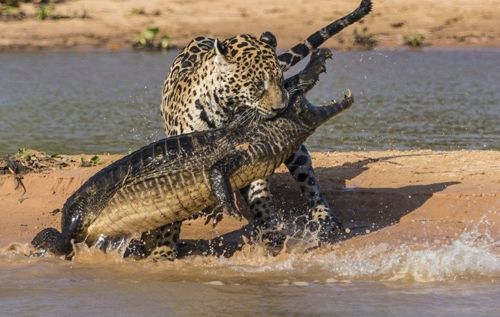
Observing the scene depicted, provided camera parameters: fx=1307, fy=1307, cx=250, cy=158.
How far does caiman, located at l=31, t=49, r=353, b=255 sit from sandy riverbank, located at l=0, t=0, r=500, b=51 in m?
15.2

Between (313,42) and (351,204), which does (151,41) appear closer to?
(313,42)

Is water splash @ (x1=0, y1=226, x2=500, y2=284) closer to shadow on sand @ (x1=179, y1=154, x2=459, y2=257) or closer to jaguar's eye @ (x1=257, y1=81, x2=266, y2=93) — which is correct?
shadow on sand @ (x1=179, y1=154, x2=459, y2=257)

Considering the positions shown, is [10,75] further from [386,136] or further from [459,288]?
[459,288]

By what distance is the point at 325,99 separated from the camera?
17.8 metres

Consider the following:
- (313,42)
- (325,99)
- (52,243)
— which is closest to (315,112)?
(313,42)

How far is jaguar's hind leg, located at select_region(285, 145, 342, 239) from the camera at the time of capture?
946 centimetres

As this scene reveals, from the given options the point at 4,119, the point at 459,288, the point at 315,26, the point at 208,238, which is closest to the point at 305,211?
the point at 208,238

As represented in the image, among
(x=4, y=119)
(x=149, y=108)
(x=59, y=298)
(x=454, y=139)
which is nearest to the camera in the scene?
(x=59, y=298)

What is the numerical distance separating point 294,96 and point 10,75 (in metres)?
12.9

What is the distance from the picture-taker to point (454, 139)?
1397cm

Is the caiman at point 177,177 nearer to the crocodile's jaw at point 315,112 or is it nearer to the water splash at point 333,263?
the crocodile's jaw at point 315,112

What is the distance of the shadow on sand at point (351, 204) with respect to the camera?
9539 millimetres

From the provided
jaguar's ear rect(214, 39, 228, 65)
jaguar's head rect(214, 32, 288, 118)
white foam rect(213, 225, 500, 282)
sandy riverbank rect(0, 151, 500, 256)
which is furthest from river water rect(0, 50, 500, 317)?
jaguar's ear rect(214, 39, 228, 65)

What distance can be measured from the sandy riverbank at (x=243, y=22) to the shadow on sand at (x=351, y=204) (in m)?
13.7
